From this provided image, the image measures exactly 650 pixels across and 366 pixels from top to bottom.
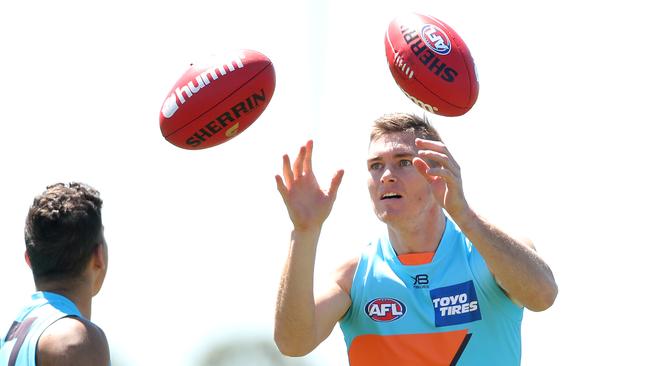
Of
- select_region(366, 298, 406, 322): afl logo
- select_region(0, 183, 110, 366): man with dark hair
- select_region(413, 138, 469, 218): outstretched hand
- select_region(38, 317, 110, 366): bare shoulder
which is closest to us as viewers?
select_region(38, 317, 110, 366): bare shoulder

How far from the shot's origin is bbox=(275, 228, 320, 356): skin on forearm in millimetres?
6496

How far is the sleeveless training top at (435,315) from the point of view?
6.93m

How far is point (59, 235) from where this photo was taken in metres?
6.15

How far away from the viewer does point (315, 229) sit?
6.48m

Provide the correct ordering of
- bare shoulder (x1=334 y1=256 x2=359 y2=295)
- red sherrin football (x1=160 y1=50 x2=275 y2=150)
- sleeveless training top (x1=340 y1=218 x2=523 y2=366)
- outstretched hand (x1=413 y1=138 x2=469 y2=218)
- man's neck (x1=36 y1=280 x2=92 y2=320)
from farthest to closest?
red sherrin football (x1=160 y1=50 x2=275 y2=150), bare shoulder (x1=334 y1=256 x2=359 y2=295), sleeveless training top (x1=340 y1=218 x2=523 y2=366), outstretched hand (x1=413 y1=138 x2=469 y2=218), man's neck (x1=36 y1=280 x2=92 y2=320)

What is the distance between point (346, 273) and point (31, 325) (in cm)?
213

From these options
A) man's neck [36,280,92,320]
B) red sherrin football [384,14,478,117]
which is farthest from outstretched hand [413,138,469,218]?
man's neck [36,280,92,320]

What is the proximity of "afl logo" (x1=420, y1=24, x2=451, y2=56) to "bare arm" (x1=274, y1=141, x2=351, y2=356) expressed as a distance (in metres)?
1.44

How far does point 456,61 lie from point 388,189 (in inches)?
42.7

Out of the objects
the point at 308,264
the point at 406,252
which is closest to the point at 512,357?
the point at 406,252

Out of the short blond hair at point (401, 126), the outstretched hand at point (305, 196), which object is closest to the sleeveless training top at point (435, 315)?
the short blond hair at point (401, 126)

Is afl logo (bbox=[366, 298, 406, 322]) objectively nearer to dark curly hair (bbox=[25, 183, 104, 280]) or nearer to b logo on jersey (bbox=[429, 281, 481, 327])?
b logo on jersey (bbox=[429, 281, 481, 327])

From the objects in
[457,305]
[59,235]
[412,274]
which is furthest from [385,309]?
[59,235]

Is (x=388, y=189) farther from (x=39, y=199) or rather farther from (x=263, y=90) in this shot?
(x=39, y=199)
